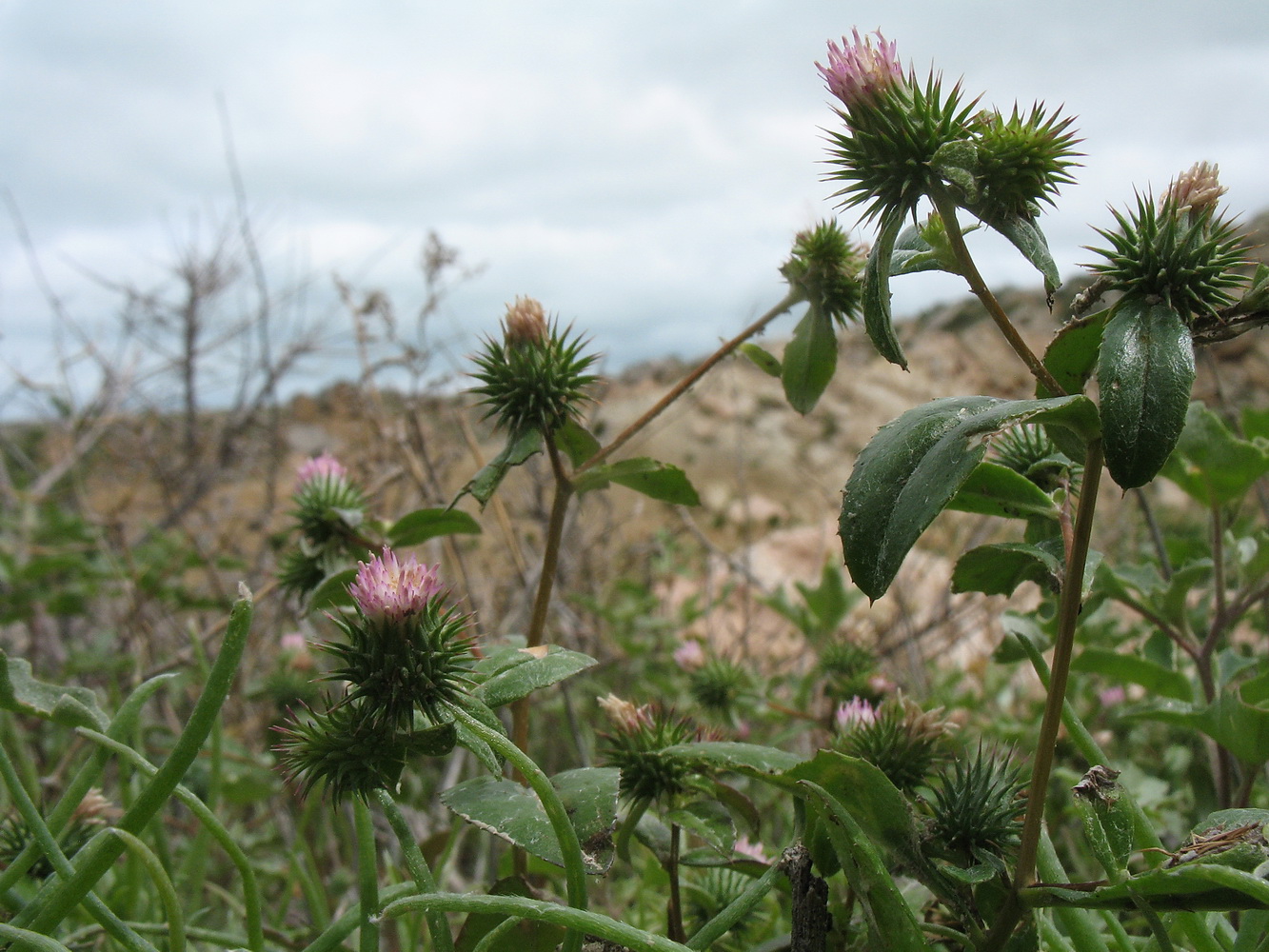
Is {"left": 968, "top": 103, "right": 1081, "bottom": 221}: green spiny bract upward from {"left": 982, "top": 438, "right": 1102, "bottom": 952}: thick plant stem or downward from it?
upward

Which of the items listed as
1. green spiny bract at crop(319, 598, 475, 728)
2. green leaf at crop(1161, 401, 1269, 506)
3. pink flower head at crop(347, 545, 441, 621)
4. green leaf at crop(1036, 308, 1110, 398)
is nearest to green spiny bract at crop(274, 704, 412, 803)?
green spiny bract at crop(319, 598, 475, 728)

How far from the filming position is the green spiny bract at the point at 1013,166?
3.45 ft

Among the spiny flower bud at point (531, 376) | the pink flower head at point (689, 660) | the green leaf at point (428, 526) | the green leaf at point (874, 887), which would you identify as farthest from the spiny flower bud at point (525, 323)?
the pink flower head at point (689, 660)

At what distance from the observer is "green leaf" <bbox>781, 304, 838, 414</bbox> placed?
1450 millimetres

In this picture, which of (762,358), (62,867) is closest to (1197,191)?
(762,358)

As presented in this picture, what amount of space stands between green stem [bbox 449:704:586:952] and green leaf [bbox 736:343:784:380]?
83cm

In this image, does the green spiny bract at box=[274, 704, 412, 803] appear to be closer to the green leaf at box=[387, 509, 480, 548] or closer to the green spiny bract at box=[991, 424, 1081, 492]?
the green leaf at box=[387, 509, 480, 548]

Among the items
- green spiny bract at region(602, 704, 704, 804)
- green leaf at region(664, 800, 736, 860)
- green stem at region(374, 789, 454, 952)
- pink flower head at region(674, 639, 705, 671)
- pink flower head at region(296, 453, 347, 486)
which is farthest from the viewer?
pink flower head at region(674, 639, 705, 671)

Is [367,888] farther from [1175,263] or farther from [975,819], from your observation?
[1175,263]

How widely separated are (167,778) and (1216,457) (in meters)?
1.80

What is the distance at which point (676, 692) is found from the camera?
3.56 meters

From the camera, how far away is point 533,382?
147 cm

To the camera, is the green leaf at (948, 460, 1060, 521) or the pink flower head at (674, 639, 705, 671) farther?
the pink flower head at (674, 639, 705, 671)

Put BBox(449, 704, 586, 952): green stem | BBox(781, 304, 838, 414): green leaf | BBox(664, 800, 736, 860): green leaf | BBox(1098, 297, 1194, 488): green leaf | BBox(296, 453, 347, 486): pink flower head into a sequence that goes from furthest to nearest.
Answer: BBox(296, 453, 347, 486): pink flower head → BBox(781, 304, 838, 414): green leaf → BBox(664, 800, 736, 860): green leaf → BBox(449, 704, 586, 952): green stem → BBox(1098, 297, 1194, 488): green leaf
